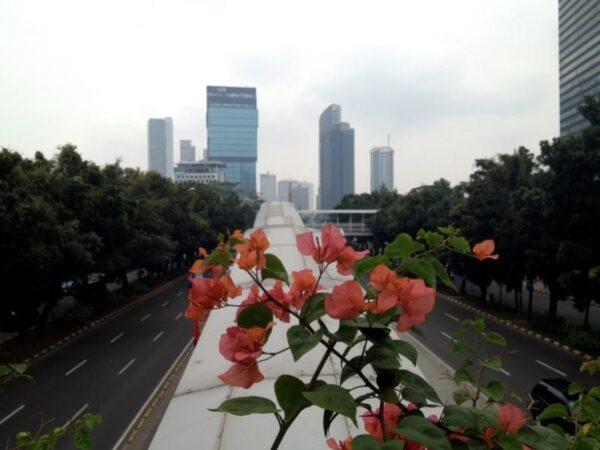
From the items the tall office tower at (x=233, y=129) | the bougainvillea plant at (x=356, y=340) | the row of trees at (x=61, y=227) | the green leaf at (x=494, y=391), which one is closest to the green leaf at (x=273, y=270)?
the bougainvillea plant at (x=356, y=340)

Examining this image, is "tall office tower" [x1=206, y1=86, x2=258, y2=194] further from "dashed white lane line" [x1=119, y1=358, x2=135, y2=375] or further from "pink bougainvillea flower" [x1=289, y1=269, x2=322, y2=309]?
"pink bougainvillea flower" [x1=289, y1=269, x2=322, y2=309]

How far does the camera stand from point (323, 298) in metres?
1.14

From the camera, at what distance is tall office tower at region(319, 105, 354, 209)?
150 metres

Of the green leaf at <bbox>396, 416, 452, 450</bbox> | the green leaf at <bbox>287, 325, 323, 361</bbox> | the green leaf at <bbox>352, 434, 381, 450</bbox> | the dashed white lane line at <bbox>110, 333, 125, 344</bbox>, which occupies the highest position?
the green leaf at <bbox>287, 325, 323, 361</bbox>

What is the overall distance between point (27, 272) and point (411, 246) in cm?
1342

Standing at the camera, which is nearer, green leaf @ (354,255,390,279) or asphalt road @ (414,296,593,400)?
green leaf @ (354,255,390,279)

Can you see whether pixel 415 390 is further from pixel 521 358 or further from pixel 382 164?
pixel 382 164

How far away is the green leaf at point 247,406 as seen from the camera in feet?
3.24

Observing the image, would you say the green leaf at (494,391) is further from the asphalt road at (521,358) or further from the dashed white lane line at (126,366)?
the dashed white lane line at (126,366)

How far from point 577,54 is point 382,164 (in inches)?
4066

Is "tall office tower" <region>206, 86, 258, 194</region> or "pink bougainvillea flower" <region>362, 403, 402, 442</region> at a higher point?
"tall office tower" <region>206, 86, 258, 194</region>

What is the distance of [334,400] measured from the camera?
91 cm

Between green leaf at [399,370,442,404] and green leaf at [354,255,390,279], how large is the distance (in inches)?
9.8

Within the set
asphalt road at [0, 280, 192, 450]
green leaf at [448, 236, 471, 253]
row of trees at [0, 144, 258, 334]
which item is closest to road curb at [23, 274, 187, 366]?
asphalt road at [0, 280, 192, 450]
